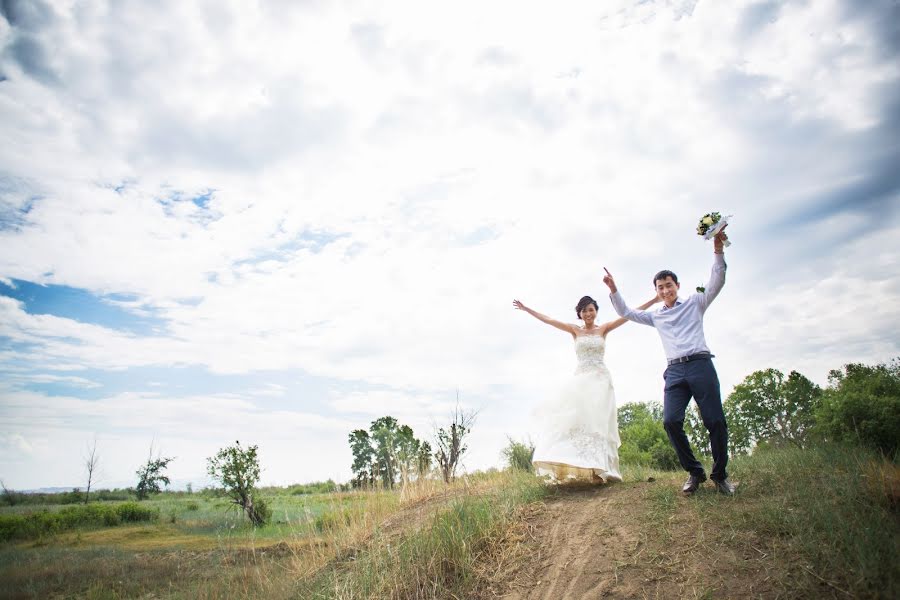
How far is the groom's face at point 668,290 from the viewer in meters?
5.82

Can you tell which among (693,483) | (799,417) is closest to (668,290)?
(693,483)

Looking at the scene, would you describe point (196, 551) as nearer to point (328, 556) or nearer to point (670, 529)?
point (328, 556)

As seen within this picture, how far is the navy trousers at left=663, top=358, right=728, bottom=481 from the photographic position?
4965mm

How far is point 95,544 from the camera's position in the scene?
1714 cm

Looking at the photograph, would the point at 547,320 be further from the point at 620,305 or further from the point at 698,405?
the point at 698,405

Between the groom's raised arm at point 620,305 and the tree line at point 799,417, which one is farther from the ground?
the groom's raised arm at point 620,305

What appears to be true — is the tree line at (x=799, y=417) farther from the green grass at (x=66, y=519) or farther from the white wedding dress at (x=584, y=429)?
the green grass at (x=66, y=519)

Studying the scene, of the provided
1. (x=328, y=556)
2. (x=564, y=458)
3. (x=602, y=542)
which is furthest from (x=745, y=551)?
(x=328, y=556)

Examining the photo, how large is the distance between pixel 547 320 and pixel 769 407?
751cm

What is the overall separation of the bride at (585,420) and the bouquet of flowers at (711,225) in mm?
1426

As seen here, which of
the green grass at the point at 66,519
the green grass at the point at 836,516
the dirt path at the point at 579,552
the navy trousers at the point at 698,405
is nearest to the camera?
the green grass at the point at 836,516

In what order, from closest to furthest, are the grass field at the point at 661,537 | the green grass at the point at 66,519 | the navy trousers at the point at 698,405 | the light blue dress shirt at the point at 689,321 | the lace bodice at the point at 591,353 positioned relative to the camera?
the grass field at the point at 661,537, the navy trousers at the point at 698,405, the light blue dress shirt at the point at 689,321, the lace bodice at the point at 591,353, the green grass at the point at 66,519

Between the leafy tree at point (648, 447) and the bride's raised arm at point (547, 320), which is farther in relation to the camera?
the leafy tree at point (648, 447)

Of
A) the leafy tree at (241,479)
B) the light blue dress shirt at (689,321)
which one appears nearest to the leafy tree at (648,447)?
the light blue dress shirt at (689,321)
